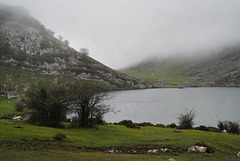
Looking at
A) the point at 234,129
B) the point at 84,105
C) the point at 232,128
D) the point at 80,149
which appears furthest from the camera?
the point at 232,128

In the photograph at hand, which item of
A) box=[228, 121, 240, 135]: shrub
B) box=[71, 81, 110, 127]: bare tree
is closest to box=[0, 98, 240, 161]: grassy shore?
box=[71, 81, 110, 127]: bare tree

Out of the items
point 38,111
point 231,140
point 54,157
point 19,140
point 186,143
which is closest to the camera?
point 54,157

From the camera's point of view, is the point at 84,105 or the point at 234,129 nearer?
the point at 84,105

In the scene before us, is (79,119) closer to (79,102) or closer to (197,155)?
(79,102)

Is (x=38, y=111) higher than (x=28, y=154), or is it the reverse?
(x=38, y=111)

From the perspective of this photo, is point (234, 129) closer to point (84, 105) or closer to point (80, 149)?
point (84, 105)

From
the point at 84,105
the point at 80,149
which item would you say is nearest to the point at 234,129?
the point at 84,105

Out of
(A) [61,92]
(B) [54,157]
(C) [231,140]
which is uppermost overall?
(A) [61,92]

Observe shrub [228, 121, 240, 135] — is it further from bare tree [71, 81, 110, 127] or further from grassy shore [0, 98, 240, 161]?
bare tree [71, 81, 110, 127]

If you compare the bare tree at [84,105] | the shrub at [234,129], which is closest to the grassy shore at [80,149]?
the bare tree at [84,105]

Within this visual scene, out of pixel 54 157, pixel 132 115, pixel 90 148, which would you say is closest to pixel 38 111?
pixel 90 148

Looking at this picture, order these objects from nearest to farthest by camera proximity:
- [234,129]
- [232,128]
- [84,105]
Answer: [84,105], [234,129], [232,128]

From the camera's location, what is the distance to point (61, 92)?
4509 cm

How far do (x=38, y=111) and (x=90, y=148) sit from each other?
21.9m
